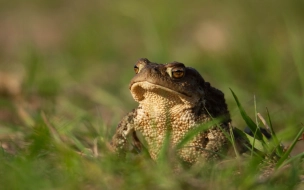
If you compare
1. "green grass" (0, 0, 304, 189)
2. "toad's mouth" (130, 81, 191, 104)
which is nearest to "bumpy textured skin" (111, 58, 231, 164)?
"toad's mouth" (130, 81, 191, 104)

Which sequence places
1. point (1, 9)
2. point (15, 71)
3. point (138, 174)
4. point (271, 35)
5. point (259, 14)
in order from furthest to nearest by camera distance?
point (1, 9) → point (259, 14) → point (271, 35) → point (15, 71) → point (138, 174)

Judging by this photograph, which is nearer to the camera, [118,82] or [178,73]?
[178,73]

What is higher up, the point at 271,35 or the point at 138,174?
the point at 271,35

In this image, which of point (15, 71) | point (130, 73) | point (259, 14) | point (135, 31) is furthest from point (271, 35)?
point (15, 71)

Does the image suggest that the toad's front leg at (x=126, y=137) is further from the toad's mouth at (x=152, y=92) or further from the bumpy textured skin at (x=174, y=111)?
the toad's mouth at (x=152, y=92)

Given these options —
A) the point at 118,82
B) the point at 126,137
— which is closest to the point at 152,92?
the point at 126,137

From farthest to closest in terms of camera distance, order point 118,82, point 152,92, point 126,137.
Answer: point 118,82, point 126,137, point 152,92

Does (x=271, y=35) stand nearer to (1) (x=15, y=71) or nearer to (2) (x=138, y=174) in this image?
(1) (x=15, y=71)

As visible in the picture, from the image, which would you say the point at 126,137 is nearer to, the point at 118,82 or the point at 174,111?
the point at 174,111
